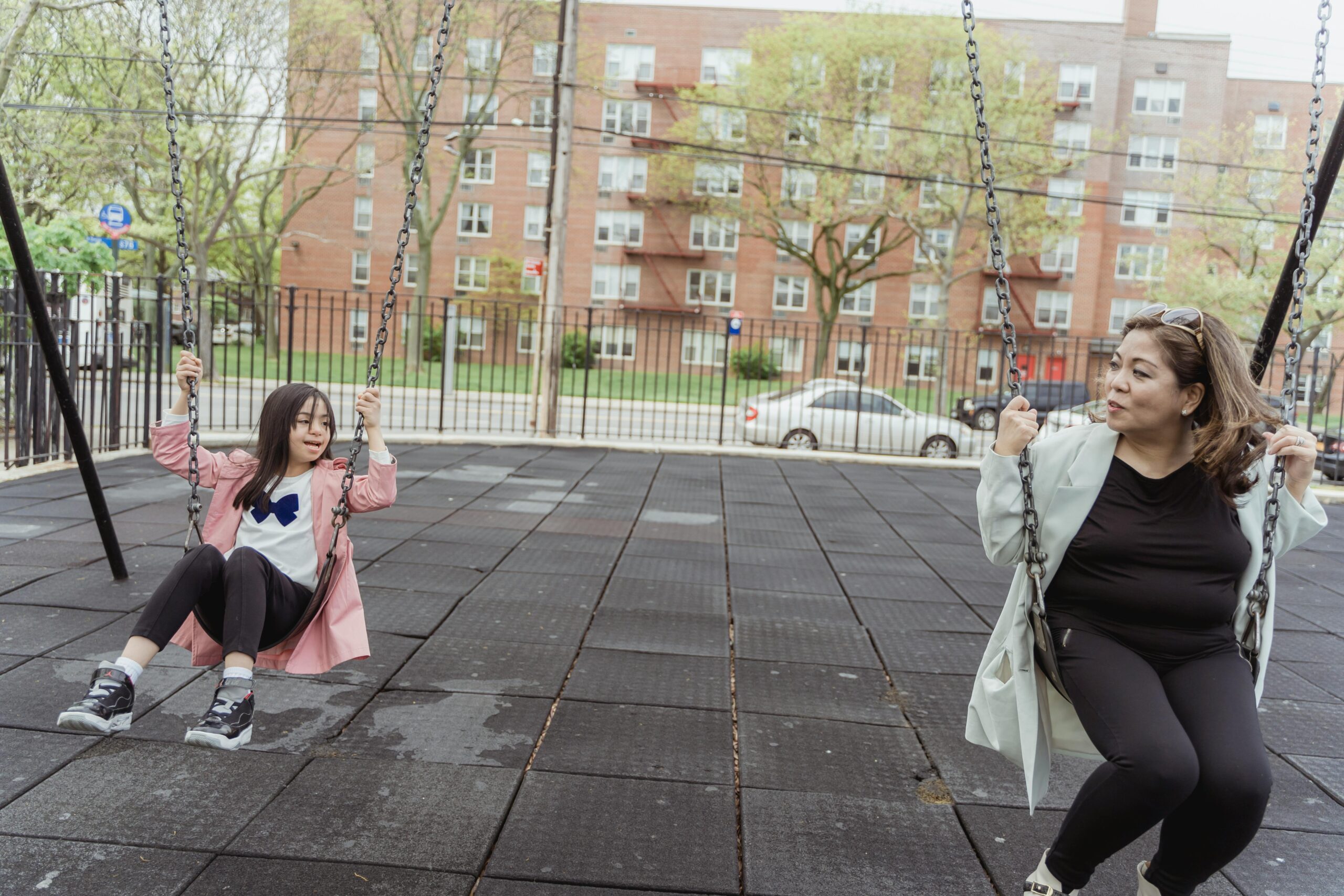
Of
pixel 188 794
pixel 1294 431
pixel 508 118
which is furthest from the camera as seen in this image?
pixel 508 118

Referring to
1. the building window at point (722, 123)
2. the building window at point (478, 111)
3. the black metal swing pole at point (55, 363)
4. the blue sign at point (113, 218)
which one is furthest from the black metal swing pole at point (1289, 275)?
the building window at point (722, 123)

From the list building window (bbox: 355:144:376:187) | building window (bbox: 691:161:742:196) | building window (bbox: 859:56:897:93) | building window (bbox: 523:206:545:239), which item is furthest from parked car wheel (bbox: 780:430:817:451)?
building window (bbox: 523:206:545:239)

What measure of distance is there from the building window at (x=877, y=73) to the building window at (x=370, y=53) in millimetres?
14286

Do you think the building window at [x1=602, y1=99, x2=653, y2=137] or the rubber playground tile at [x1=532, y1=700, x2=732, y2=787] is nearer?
the rubber playground tile at [x1=532, y1=700, x2=732, y2=787]

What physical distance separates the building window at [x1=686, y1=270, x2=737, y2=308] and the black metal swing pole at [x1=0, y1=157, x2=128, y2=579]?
120ft

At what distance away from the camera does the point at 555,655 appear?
4.32 m

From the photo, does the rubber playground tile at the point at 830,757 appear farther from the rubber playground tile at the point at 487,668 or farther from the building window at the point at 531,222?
the building window at the point at 531,222

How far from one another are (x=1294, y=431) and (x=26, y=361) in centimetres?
903

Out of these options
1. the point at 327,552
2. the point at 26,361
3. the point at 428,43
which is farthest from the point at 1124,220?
the point at 327,552

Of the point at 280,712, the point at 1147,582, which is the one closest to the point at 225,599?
the point at 280,712

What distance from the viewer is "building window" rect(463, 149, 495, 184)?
133 ft

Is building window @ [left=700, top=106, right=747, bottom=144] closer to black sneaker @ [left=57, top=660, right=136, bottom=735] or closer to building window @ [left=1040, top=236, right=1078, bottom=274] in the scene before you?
building window @ [left=1040, top=236, right=1078, bottom=274]

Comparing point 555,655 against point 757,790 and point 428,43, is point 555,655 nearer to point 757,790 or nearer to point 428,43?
point 757,790

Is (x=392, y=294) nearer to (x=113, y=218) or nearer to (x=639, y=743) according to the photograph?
(x=639, y=743)
